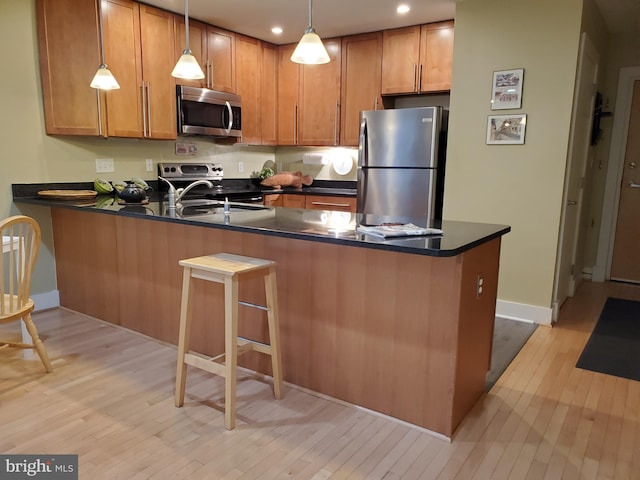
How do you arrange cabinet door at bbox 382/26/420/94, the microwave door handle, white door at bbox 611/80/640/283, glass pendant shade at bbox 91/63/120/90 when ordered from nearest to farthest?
glass pendant shade at bbox 91/63/120/90, cabinet door at bbox 382/26/420/94, the microwave door handle, white door at bbox 611/80/640/283

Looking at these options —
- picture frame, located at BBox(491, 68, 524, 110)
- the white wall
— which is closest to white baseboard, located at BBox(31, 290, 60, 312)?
the white wall

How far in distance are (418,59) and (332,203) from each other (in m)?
1.52

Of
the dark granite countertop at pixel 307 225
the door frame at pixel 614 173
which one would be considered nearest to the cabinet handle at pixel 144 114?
the dark granite countertop at pixel 307 225

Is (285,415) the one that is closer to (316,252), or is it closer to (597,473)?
(316,252)

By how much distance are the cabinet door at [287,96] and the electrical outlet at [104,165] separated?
1.83 m

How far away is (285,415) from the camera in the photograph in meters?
2.09

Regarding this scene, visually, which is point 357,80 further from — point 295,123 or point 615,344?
point 615,344

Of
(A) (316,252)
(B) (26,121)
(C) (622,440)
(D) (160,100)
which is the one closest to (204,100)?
(D) (160,100)

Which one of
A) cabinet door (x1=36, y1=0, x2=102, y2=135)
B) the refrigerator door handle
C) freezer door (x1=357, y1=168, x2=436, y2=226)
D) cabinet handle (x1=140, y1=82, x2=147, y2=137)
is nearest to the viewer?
cabinet door (x1=36, y1=0, x2=102, y2=135)

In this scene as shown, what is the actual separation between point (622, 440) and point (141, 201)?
296 centimetres

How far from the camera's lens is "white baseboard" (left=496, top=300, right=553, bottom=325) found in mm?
3377

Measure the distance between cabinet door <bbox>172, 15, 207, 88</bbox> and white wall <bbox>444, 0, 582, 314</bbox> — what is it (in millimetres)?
2138

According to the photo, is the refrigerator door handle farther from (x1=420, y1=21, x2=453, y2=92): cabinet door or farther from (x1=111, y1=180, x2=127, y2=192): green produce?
(x1=111, y1=180, x2=127, y2=192): green produce

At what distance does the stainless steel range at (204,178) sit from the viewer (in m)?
4.15
